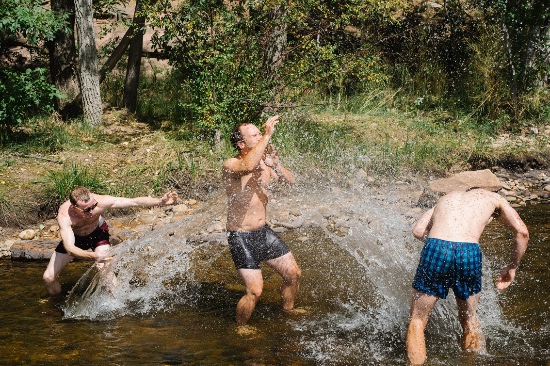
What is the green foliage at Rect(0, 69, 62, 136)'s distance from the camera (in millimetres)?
10977

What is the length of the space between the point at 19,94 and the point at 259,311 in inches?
260

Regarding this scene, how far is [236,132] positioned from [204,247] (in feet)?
10.00

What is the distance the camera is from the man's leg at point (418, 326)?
4.97m

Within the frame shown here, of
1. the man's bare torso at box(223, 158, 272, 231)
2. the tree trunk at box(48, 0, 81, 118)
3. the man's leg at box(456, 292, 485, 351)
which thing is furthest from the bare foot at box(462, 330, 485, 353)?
the tree trunk at box(48, 0, 81, 118)

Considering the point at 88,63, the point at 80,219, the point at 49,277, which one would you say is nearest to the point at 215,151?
the point at 88,63

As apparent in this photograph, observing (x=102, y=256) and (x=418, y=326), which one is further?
(x=102, y=256)

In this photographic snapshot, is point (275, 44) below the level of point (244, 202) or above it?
above

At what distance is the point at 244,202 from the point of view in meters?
6.07

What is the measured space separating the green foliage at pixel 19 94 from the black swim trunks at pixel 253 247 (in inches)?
252

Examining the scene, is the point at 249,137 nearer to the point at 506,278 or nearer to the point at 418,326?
the point at 418,326

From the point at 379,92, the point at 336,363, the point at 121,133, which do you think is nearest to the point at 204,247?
Answer: the point at 336,363

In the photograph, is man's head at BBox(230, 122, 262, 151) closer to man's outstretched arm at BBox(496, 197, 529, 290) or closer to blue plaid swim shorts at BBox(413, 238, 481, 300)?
blue plaid swim shorts at BBox(413, 238, 481, 300)

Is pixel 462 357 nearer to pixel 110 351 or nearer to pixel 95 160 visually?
pixel 110 351

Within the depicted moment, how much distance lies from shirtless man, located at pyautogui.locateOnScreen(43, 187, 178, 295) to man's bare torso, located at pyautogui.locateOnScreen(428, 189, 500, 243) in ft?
8.67
